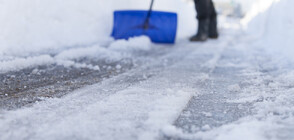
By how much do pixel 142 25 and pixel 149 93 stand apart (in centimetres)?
262

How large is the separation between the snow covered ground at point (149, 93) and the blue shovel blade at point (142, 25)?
684 mm

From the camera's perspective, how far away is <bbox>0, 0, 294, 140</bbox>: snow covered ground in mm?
1000

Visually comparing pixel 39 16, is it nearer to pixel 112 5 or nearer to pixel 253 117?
pixel 112 5

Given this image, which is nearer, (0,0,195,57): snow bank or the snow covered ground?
the snow covered ground

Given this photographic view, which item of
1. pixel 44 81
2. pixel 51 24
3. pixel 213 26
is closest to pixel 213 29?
pixel 213 26

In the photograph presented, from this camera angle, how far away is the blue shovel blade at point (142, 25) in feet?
12.9

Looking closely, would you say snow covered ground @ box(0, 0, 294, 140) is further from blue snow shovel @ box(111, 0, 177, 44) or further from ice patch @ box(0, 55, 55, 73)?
blue snow shovel @ box(111, 0, 177, 44)

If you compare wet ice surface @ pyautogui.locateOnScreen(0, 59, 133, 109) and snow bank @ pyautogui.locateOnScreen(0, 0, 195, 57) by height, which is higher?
snow bank @ pyautogui.locateOnScreen(0, 0, 195, 57)

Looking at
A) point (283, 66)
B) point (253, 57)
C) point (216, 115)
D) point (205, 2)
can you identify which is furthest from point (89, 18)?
point (216, 115)

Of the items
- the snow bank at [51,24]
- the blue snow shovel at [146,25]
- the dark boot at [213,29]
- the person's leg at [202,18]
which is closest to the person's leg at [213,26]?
the dark boot at [213,29]

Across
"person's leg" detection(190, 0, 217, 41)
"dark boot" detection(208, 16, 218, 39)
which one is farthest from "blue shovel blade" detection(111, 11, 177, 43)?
"dark boot" detection(208, 16, 218, 39)

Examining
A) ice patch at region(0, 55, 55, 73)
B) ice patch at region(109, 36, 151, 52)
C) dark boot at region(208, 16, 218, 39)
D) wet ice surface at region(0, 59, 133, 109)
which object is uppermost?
dark boot at region(208, 16, 218, 39)

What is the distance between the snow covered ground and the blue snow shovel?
2.26 feet

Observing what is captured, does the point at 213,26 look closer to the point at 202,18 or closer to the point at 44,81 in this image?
the point at 202,18
